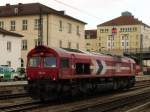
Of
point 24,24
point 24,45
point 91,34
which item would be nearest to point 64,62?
point 24,45

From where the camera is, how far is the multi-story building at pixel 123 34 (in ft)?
487

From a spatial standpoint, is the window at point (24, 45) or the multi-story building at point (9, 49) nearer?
the multi-story building at point (9, 49)

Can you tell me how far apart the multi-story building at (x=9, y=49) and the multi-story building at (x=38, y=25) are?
974cm

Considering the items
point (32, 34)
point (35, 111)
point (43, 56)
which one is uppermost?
point (32, 34)

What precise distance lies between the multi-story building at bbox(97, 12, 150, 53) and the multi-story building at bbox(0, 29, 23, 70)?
72.8 meters

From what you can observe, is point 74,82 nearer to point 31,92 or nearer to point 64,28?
point 31,92

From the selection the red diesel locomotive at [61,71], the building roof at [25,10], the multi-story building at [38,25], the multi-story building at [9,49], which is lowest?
the red diesel locomotive at [61,71]

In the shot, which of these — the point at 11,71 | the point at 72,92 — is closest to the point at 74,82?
the point at 72,92

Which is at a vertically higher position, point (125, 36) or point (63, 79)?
point (125, 36)

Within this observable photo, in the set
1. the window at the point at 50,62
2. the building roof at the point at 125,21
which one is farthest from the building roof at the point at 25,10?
the building roof at the point at 125,21

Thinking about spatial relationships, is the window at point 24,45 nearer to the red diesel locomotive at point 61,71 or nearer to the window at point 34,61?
the red diesel locomotive at point 61,71

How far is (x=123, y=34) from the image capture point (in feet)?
498

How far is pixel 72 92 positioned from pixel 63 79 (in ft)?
3.48

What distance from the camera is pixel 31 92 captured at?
26.6 meters
